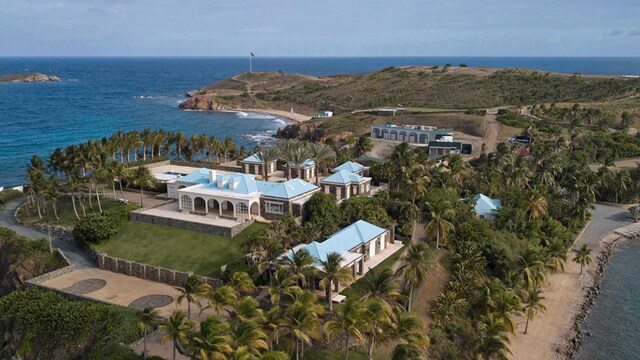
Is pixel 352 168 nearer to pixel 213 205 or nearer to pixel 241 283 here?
pixel 213 205

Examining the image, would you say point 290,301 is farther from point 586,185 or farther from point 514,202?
point 586,185

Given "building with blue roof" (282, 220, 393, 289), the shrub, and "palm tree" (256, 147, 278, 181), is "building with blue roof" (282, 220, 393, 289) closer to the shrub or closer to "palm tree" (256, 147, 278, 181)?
the shrub

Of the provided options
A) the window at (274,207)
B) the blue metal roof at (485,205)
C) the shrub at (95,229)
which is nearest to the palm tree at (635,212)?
the blue metal roof at (485,205)

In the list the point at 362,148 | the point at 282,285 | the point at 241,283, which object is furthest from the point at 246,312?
the point at 362,148

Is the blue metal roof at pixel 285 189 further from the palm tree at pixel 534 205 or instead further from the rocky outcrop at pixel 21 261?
the palm tree at pixel 534 205

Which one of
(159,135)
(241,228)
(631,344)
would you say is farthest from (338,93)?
(631,344)

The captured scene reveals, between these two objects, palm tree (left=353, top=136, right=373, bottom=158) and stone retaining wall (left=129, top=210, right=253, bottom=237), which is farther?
palm tree (left=353, top=136, right=373, bottom=158)

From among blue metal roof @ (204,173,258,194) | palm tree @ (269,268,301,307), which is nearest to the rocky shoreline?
palm tree @ (269,268,301,307)
